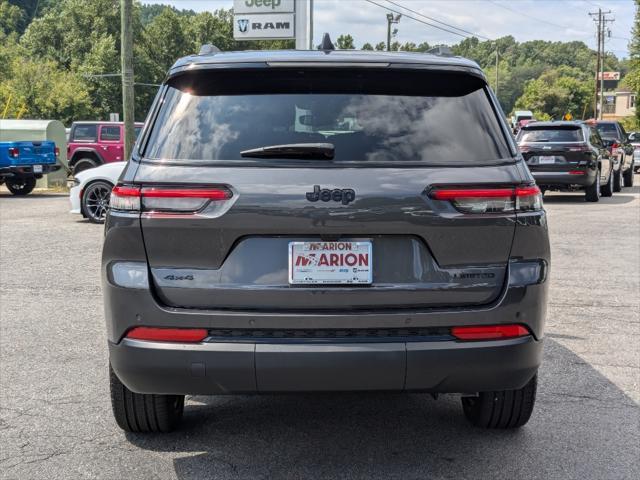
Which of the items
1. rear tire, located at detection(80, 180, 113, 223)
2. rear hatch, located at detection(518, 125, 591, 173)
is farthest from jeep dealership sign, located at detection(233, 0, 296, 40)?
rear tire, located at detection(80, 180, 113, 223)

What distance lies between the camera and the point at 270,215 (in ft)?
10.6

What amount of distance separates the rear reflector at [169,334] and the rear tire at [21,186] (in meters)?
19.3

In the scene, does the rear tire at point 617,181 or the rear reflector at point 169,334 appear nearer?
the rear reflector at point 169,334

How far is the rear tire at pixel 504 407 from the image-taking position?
405 cm

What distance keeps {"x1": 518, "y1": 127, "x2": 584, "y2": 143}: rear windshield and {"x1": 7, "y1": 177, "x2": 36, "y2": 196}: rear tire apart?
12430mm

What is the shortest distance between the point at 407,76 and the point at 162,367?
1600 mm

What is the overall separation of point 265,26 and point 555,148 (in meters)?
13.9

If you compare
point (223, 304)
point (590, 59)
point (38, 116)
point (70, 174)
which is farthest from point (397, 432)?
point (590, 59)

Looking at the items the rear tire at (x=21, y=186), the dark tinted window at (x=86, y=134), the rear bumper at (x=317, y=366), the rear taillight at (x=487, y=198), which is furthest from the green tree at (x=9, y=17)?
the rear taillight at (x=487, y=198)

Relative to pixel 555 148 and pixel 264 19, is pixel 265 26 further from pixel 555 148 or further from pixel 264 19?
pixel 555 148

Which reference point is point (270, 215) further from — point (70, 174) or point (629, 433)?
point (70, 174)

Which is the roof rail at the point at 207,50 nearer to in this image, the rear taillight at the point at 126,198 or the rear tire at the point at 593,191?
the rear taillight at the point at 126,198

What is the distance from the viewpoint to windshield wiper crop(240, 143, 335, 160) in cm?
332

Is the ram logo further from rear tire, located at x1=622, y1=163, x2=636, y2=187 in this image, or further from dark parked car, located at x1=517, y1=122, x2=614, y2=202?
rear tire, located at x1=622, y1=163, x2=636, y2=187
